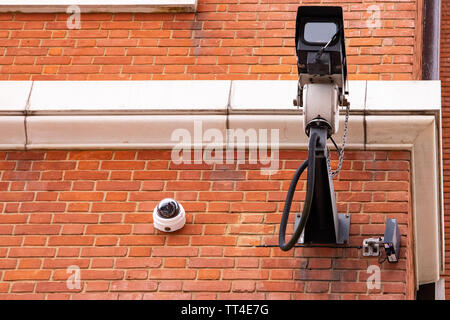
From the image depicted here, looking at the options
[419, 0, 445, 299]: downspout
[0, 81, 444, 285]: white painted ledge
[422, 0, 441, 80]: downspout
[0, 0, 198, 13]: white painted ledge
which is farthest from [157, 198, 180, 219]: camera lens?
[422, 0, 441, 80]: downspout

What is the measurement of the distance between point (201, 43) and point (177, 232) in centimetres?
130

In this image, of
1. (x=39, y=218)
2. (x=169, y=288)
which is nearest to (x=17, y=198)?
(x=39, y=218)

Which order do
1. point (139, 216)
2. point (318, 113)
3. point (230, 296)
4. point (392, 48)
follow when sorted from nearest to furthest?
point (318, 113) < point (230, 296) < point (139, 216) < point (392, 48)

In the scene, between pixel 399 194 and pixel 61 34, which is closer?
pixel 399 194

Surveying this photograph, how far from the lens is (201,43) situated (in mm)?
5695

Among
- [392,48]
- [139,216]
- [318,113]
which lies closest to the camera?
[318,113]

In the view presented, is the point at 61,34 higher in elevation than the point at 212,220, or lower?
higher

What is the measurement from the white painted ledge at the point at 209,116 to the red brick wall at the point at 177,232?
8 cm

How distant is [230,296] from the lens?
4789 millimetres

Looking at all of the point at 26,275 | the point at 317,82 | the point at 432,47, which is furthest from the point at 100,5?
the point at 432,47

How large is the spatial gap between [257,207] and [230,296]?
56cm

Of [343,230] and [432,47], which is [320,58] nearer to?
[343,230]
